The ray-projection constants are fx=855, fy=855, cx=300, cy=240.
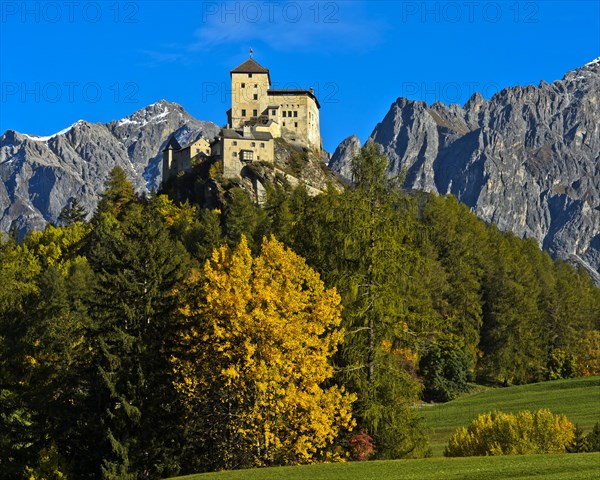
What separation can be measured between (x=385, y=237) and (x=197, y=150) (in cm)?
10139

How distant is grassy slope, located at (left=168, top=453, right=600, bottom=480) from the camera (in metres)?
24.7

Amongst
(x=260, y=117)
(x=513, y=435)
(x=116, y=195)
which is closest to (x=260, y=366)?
(x=513, y=435)

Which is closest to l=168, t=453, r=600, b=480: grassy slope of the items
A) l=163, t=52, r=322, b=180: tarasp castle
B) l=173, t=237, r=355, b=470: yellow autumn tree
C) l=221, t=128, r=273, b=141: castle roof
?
→ l=173, t=237, r=355, b=470: yellow autumn tree

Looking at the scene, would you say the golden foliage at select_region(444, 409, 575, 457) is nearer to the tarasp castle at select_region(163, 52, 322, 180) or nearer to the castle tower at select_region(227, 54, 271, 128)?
the tarasp castle at select_region(163, 52, 322, 180)

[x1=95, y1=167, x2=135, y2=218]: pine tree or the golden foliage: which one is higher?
[x1=95, y1=167, x2=135, y2=218]: pine tree

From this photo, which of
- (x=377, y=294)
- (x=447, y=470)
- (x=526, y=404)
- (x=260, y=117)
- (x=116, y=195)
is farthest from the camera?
(x=260, y=117)

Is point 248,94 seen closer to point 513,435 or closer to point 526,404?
point 526,404

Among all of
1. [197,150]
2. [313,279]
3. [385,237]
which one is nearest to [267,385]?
[313,279]

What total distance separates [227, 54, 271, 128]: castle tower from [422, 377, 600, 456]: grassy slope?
229 feet

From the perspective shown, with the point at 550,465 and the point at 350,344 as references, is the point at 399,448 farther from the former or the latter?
the point at 550,465

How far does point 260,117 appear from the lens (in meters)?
136

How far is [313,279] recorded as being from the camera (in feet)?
111

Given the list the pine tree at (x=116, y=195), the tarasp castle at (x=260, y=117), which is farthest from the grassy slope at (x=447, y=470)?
the pine tree at (x=116, y=195)

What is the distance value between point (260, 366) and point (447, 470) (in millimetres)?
7785
